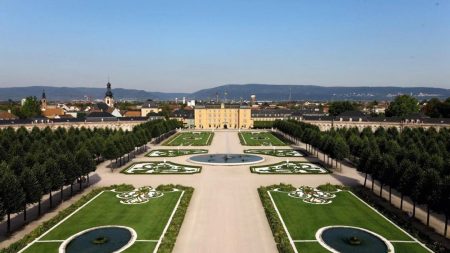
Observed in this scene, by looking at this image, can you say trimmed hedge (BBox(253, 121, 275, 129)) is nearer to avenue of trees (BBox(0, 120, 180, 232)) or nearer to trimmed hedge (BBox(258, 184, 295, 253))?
avenue of trees (BBox(0, 120, 180, 232))

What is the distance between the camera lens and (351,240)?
3447 cm

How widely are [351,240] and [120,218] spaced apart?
23111 mm

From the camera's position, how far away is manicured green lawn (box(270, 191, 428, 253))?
111ft

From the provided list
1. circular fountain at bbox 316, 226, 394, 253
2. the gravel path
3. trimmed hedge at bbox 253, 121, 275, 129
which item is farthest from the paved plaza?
trimmed hedge at bbox 253, 121, 275, 129

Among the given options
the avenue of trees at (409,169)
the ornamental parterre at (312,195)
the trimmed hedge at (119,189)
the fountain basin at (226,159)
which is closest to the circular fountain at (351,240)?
the avenue of trees at (409,169)

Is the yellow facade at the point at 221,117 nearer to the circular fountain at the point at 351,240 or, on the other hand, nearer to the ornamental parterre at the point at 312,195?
the ornamental parterre at the point at 312,195

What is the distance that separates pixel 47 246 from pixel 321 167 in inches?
2005

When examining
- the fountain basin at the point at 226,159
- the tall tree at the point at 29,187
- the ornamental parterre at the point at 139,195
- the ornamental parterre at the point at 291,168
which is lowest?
the fountain basin at the point at 226,159

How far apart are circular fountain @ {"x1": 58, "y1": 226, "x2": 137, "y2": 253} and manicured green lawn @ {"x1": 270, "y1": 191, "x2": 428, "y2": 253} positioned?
15.0 metres

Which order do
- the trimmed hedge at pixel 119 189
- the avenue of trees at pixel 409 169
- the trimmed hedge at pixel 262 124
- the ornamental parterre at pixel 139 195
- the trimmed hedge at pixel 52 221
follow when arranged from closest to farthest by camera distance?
1. the trimmed hedge at pixel 52 221
2. the trimmed hedge at pixel 119 189
3. the avenue of trees at pixel 409 169
4. the ornamental parterre at pixel 139 195
5. the trimmed hedge at pixel 262 124

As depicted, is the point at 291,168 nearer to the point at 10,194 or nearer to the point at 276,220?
the point at 276,220

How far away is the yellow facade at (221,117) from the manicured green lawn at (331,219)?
135544mm

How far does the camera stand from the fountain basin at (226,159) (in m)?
77.2

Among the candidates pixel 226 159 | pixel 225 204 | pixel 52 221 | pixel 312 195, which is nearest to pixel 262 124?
pixel 226 159
